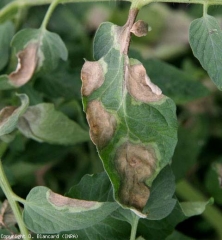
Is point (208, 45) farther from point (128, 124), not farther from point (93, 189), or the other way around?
point (93, 189)

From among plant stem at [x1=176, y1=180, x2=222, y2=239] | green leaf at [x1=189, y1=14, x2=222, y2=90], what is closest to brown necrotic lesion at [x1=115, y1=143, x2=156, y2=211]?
green leaf at [x1=189, y1=14, x2=222, y2=90]

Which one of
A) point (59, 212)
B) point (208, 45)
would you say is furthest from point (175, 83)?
point (59, 212)

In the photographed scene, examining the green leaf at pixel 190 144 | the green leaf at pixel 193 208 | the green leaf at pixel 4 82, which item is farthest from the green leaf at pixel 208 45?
the green leaf at pixel 190 144

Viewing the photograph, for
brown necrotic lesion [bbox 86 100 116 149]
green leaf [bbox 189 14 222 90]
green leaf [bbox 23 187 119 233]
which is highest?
green leaf [bbox 189 14 222 90]

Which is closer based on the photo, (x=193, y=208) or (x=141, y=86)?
(x=141, y=86)

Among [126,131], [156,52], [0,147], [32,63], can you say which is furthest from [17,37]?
[156,52]

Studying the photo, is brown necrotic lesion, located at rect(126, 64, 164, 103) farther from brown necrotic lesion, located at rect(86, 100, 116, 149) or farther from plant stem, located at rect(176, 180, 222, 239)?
plant stem, located at rect(176, 180, 222, 239)

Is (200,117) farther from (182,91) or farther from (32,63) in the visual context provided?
(32,63)
